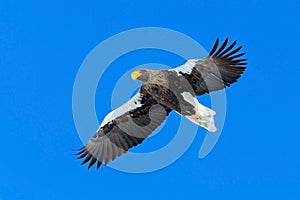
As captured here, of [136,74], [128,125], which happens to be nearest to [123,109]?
[128,125]

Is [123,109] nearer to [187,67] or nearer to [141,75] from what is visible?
[141,75]

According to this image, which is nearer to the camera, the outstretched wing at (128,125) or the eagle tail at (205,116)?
the eagle tail at (205,116)

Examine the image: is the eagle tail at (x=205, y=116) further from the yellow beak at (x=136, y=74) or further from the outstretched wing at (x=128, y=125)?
the yellow beak at (x=136, y=74)

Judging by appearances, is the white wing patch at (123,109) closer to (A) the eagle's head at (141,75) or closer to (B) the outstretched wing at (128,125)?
(B) the outstretched wing at (128,125)

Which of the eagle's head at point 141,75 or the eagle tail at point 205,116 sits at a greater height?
the eagle's head at point 141,75

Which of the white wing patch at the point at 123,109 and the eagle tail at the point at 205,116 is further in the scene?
the white wing patch at the point at 123,109

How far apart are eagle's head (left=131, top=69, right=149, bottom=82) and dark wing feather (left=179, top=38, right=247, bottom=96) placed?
2.70 ft

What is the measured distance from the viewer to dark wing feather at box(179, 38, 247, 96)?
24.7m

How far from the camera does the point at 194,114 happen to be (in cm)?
2536

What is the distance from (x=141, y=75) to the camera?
25.2m

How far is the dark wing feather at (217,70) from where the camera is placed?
971 inches

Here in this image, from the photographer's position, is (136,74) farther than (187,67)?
Yes

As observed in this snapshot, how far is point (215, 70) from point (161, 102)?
5.52ft

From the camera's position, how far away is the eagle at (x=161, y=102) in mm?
24781
